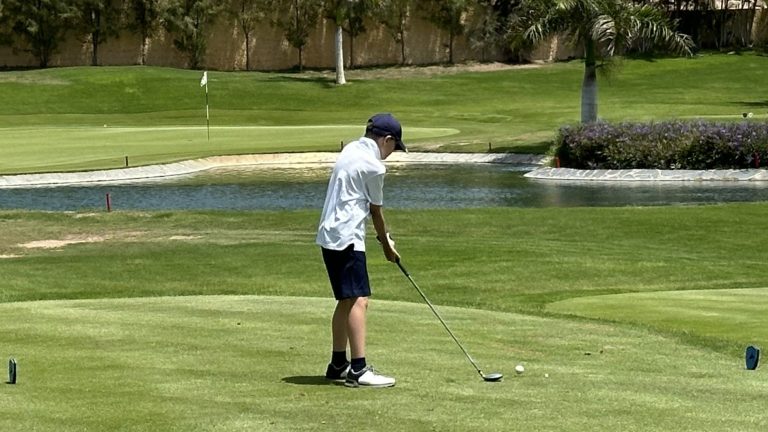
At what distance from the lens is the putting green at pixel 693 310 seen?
519 inches

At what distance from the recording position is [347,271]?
31.1 feet

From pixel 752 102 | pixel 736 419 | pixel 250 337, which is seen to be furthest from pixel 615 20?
pixel 736 419

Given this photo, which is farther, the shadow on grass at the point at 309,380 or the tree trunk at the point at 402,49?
the tree trunk at the point at 402,49

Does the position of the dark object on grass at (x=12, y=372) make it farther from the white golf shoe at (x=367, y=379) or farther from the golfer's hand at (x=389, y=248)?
the golfer's hand at (x=389, y=248)

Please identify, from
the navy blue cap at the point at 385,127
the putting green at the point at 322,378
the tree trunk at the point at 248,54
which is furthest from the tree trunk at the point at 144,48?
the navy blue cap at the point at 385,127

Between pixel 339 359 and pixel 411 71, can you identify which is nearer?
pixel 339 359

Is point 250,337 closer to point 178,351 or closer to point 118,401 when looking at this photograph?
point 178,351

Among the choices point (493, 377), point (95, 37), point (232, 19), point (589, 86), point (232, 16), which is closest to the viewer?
point (493, 377)

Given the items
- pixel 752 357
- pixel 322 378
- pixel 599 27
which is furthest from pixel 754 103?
pixel 322 378

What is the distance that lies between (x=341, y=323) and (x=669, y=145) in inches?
1250

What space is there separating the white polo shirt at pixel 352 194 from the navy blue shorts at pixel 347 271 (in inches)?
2.3

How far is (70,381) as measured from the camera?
955 centimetres

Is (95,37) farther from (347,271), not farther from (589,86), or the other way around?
(347,271)

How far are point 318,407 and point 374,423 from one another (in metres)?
0.67
